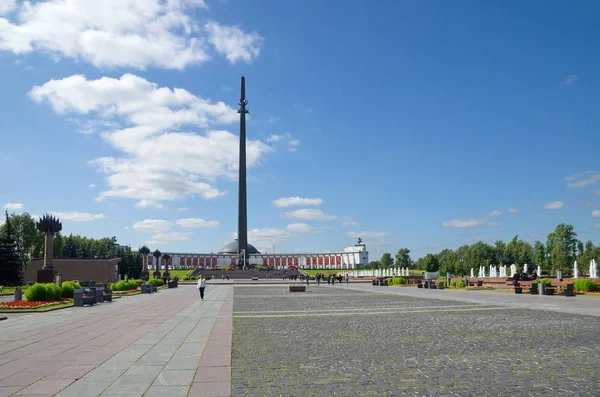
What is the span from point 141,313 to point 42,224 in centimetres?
2520

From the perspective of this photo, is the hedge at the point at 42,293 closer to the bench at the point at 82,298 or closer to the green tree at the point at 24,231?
the bench at the point at 82,298

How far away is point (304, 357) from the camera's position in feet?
33.2

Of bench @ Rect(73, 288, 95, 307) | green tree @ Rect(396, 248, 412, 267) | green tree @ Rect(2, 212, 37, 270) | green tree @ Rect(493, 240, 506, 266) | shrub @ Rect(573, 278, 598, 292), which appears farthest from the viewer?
green tree @ Rect(396, 248, 412, 267)

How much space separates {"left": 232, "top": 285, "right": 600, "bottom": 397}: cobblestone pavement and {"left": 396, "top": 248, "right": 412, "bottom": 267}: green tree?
5627 inches

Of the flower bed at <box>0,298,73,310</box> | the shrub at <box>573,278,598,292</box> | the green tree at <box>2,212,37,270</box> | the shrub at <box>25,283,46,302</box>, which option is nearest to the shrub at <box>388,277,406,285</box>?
the shrub at <box>573,278,598,292</box>

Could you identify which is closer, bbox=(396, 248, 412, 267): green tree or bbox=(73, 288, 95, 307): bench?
bbox=(73, 288, 95, 307): bench

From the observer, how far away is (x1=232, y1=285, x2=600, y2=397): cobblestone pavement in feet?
24.6

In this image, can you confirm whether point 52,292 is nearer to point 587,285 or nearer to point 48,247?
point 48,247

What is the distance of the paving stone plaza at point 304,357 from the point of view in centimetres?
752

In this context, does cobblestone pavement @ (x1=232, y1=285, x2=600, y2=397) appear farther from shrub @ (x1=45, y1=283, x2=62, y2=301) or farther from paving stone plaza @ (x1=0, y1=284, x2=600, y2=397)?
shrub @ (x1=45, y1=283, x2=62, y2=301)

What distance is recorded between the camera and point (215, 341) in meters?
12.5

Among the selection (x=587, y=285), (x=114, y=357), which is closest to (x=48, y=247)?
(x=114, y=357)

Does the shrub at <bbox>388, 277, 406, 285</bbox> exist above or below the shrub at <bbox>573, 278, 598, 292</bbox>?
below

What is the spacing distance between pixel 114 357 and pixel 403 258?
506 ft
